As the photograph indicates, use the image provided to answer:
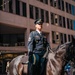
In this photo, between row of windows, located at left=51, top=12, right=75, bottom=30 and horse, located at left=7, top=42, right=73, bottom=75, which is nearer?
horse, located at left=7, top=42, right=73, bottom=75

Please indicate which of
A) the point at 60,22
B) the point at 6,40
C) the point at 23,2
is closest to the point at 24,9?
the point at 23,2

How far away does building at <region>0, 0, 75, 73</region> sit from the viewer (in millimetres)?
42969

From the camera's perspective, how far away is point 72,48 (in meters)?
6.64

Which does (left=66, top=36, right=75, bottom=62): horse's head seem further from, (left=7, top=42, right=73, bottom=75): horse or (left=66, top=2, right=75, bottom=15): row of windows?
(left=66, top=2, right=75, bottom=15): row of windows

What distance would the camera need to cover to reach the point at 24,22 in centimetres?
4597

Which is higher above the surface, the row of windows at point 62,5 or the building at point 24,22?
the row of windows at point 62,5

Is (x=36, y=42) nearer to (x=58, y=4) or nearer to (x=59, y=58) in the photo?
(x=59, y=58)

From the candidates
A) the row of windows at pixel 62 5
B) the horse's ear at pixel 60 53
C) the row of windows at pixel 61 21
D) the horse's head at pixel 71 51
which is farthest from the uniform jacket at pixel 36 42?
the row of windows at pixel 62 5

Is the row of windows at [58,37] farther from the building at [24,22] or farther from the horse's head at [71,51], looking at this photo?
the horse's head at [71,51]

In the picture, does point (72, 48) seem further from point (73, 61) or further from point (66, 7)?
point (66, 7)

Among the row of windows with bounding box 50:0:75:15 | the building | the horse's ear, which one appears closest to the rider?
the horse's ear

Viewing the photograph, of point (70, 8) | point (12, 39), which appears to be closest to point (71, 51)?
point (12, 39)

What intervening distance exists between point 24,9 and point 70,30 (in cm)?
1979

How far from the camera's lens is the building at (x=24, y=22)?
42969 mm
